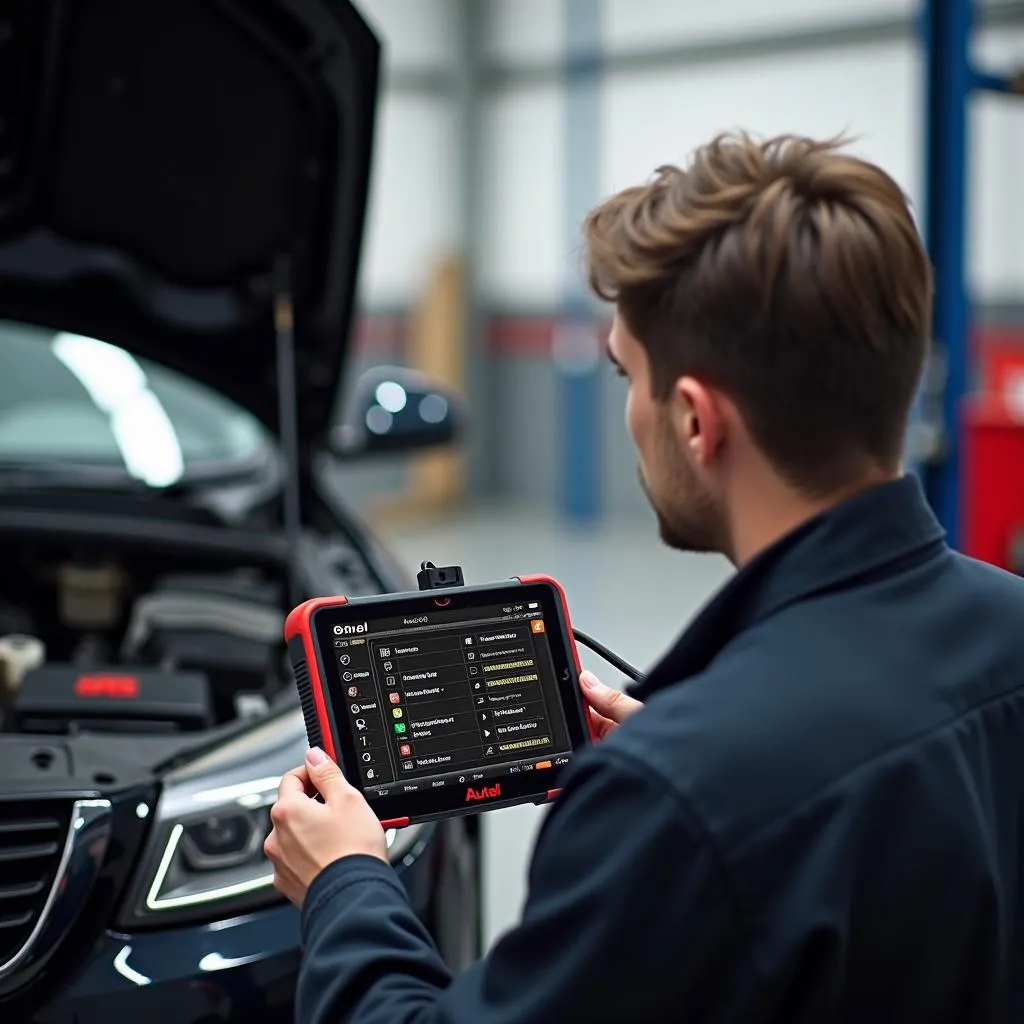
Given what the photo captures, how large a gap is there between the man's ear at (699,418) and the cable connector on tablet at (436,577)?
0.42 metres

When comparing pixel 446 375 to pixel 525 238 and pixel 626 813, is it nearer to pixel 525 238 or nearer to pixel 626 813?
pixel 525 238

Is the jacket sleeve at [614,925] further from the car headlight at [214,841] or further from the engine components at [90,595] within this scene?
the engine components at [90,595]

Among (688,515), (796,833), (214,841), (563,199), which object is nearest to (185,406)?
(214,841)

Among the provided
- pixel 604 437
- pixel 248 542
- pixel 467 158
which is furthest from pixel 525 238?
pixel 248 542

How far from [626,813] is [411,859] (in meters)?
0.98

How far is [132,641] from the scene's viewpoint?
2486mm

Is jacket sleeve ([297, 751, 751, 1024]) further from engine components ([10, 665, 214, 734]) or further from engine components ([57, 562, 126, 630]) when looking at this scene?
engine components ([57, 562, 126, 630])

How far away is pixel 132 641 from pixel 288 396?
52 cm

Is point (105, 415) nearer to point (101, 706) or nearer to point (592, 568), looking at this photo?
point (101, 706)

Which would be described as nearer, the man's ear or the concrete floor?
the man's ear

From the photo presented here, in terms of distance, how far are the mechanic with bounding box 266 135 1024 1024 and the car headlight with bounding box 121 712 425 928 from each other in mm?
605

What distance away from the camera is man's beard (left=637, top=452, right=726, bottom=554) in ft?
3.43

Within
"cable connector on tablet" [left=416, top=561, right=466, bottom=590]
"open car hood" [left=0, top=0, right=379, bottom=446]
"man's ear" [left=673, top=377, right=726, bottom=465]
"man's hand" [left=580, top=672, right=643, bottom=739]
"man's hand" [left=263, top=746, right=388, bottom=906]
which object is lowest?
"man's hand" [left=263, top=746, right=388, bottom=906]

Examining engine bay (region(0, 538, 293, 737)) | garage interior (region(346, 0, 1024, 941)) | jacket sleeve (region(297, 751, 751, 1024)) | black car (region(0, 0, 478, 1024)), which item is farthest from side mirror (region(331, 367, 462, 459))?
garage interior (region(346, 0, 1024, 941))
